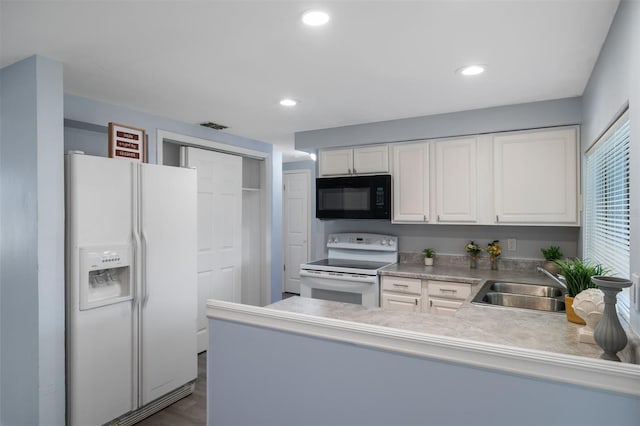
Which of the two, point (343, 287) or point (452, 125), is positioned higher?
point (452, 125)

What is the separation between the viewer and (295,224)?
20.1ft

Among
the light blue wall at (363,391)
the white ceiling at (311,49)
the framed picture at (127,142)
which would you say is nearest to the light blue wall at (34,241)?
the white ceiling at (311,49)

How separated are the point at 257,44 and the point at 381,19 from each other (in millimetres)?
657

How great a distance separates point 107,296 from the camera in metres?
2.47

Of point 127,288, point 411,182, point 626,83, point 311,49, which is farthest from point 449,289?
point 127,288

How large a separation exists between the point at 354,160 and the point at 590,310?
2.63 meters

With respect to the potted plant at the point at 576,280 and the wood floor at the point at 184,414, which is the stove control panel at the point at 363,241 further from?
the potted plant at the point at 576,280

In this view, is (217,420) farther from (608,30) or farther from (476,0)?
(608,30)

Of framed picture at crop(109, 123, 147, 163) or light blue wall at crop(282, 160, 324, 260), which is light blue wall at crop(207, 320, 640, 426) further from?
light blue wall at crop(282, 160, 324, 260)

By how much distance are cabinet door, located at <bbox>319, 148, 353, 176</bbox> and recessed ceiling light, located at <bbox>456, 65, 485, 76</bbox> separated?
5.40 ft

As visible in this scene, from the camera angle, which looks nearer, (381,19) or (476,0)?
(476,0)

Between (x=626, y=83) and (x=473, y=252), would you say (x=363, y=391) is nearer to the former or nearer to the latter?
(x=626, y=83)

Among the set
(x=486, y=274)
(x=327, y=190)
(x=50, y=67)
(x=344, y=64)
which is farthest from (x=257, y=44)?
(x=486, y=274)

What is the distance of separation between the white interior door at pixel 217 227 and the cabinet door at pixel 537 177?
2.68m
